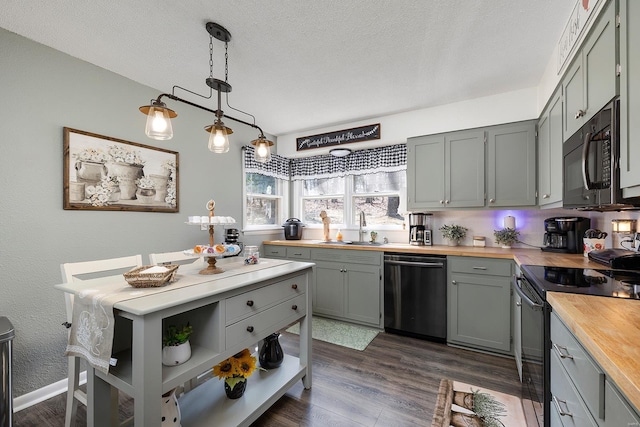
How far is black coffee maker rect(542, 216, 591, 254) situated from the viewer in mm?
2316

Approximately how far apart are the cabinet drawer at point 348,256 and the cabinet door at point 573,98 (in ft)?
6.21

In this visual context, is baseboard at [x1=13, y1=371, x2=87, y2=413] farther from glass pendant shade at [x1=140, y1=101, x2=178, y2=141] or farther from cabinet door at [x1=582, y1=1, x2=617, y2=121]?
cabinet door at [x1=582, y1=1, x2=617, y2=121]

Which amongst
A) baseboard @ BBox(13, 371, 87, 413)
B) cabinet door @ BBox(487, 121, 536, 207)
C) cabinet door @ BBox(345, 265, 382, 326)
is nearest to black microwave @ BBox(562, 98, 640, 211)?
cabinet door @ BBox(487, 121, 536, 207)

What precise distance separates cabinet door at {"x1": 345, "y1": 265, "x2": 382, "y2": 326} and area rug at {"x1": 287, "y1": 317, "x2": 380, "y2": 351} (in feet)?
0.37

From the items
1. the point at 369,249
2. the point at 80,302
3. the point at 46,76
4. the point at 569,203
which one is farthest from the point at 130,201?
the point at 569,203

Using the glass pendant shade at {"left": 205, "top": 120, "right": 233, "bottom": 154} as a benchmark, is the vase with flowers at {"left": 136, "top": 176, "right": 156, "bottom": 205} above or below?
below

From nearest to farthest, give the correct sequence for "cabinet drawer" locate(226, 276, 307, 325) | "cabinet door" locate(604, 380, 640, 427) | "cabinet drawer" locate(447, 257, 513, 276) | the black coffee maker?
"cabinet door" locate(604, 380, 640, 427) → "cabinet drawer" locate(226, 276, 307, 325) → the black coffee maker → "cabinet drawer" locate(447, 257, 513, 276)

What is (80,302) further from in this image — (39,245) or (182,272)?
(39,245)

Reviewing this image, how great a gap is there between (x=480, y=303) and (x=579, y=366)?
186 cm

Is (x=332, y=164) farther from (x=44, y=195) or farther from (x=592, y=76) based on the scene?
(x=44, y=195)

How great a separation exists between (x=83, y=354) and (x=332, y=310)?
8.21 feet

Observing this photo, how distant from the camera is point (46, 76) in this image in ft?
6.78

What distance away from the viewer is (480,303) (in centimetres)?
260

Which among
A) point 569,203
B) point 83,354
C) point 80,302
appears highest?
point 569,203
